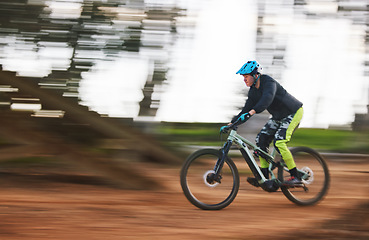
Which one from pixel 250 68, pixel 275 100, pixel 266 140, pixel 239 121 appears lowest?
pixel 266 140

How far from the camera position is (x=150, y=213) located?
19.8ft

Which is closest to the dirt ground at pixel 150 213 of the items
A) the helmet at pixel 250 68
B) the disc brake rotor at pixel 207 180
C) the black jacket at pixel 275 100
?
the disc brake rotor at pixel 207 180

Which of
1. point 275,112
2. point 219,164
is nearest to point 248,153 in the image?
point 219,164

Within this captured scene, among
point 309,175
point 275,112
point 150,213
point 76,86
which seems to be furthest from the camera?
point 76,86

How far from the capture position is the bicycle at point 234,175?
6.30m

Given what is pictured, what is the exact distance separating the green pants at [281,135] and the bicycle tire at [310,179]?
0.73ft

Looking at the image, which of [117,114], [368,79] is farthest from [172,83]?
[368,79]

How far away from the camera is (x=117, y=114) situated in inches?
403

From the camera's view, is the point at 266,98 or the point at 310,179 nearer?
the point at 266,98

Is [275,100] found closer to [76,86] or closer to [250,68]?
[250,68]

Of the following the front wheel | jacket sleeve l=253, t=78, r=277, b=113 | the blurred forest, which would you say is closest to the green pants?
jacket sleeve l=253, t=78, r=277, b=113

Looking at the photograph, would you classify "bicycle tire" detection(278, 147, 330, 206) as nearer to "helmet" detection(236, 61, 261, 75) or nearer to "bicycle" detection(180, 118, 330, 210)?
"bicycle" detection(180, 118, 330, 210)

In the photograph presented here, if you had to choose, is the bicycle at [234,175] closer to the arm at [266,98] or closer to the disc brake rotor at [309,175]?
the disc brake rotor at [309,175]

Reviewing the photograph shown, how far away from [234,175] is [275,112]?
100cm
